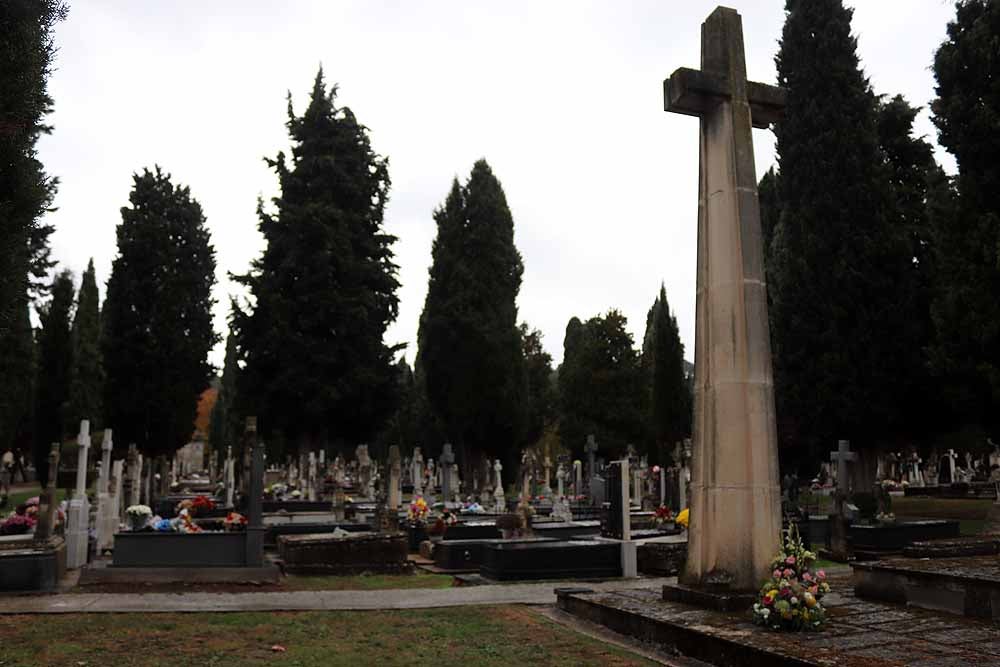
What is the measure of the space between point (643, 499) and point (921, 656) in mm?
24184

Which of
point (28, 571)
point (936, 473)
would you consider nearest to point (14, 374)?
point (28, 571)

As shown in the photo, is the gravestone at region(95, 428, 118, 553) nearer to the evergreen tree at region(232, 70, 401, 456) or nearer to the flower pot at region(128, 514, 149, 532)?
the flower pot at region(128, 514, 149, 532)

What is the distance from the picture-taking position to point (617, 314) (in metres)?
54.5

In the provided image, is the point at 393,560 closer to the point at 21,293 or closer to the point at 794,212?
the point at 21,293

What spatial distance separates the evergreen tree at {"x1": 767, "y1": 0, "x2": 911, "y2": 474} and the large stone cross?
1802 cm

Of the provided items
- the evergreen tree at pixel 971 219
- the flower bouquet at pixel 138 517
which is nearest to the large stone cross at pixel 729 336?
the flower bouquet at pixel 138 517

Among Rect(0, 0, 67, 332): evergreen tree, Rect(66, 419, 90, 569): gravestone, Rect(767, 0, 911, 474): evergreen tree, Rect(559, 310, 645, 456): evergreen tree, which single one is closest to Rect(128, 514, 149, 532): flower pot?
Rect(66, 419, 90, 569): gravestone

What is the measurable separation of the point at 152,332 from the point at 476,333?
14.7m

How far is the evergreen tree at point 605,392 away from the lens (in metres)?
51.7

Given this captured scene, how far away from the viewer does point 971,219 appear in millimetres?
19766

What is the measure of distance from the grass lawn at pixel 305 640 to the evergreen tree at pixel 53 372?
1444 inches

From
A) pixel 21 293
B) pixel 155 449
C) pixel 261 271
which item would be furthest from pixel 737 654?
pixel 155 449

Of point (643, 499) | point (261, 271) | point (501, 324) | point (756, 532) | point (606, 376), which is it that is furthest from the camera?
point (606, 376)

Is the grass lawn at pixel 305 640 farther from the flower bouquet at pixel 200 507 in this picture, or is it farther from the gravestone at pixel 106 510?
the flower bouquet at pixel 200 507
